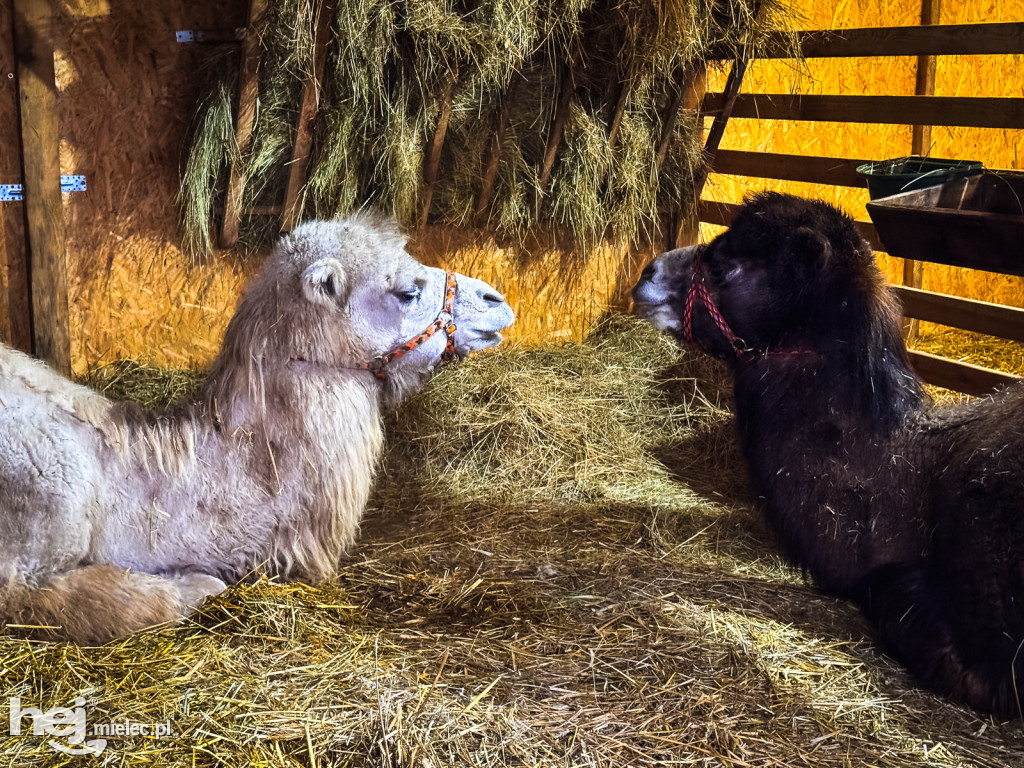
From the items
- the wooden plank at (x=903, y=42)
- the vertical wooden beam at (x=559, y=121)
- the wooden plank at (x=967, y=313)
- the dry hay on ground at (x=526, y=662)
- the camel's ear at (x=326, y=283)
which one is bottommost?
the dry hay on ground at (x=526, y=662)

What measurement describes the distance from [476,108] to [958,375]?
308 cm

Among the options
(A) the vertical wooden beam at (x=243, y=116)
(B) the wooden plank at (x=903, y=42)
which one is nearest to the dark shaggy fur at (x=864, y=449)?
(B) the wooden plank at (x=903, y=42)

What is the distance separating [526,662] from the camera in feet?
10.6

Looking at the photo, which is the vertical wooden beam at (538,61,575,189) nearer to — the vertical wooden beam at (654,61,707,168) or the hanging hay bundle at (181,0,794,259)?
the hanging hay bundle at (181,0,794,259)

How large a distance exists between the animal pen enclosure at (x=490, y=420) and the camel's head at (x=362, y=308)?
2.89 ft

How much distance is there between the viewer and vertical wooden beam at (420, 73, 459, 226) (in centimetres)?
519

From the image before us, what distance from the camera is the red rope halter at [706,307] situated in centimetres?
392

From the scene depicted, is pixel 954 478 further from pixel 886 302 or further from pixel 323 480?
pixel 323 480

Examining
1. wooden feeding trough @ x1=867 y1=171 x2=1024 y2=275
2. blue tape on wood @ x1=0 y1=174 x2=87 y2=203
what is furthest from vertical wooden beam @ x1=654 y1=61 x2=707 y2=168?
blue tape on wood @ x1=0 y1=174 x2=87 y2=203

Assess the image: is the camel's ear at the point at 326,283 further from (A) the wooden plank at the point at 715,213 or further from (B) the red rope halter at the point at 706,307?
(A) the wooden plank at the point at 715,213

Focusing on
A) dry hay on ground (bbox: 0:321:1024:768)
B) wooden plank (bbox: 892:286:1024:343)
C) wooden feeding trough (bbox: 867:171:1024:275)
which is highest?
wooden feeding trough (bbox: 867:171:1024:275)

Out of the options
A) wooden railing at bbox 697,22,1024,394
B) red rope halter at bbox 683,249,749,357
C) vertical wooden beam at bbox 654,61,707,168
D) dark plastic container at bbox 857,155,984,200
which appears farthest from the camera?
vertical wooden beam at bbox 654,61,707,168

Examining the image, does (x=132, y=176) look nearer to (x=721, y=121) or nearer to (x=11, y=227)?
(x=11, y=227)

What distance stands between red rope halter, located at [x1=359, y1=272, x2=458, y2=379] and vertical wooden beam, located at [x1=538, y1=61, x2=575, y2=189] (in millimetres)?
2093
